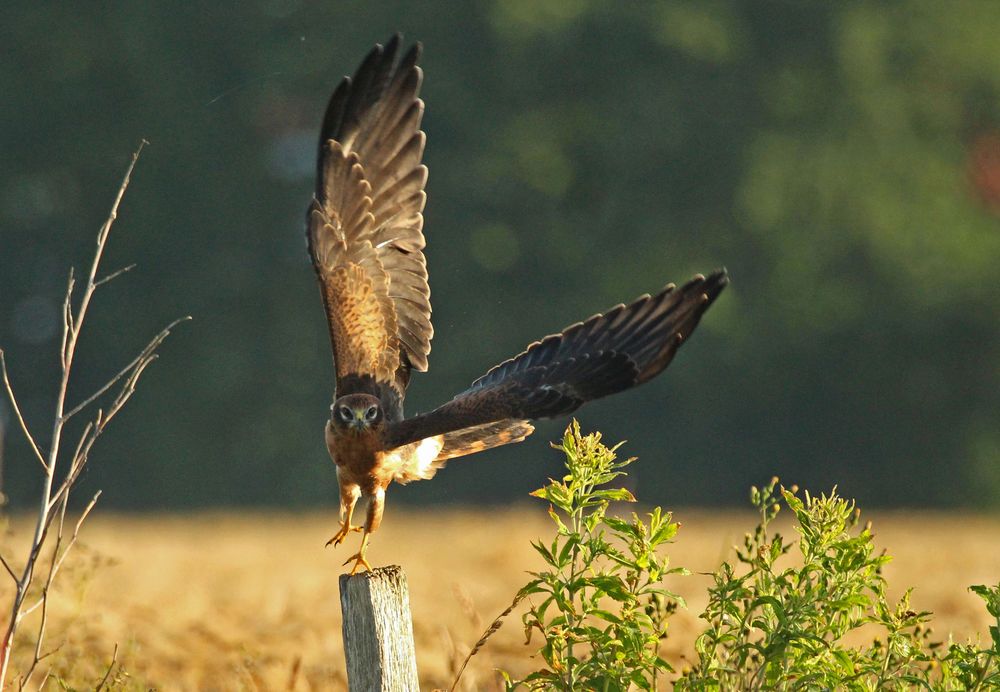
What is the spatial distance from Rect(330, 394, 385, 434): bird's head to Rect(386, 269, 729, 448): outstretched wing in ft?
0.41

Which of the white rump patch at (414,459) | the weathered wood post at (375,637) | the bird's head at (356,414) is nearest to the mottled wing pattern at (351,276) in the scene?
the bird's head at (356,414)

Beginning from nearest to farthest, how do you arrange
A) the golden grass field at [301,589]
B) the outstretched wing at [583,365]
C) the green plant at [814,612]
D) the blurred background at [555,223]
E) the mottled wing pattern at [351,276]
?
the green plant at [814,612] < the outstretched wing at [583,365] < the mottled wing pattern at [351,276] < the golden grass field at [301,589] < the blurred background at [555,223]

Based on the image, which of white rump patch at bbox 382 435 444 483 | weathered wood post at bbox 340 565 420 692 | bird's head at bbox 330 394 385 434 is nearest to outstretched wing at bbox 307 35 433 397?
bird's head at bbox 330 394 385 434

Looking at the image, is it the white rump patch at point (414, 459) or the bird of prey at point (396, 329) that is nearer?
the bird of prey at point (396, 329)

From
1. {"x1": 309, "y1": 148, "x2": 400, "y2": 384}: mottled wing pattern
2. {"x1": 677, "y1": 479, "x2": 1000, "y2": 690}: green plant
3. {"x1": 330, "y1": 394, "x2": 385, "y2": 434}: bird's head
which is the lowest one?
{"x1": 677, "y1": 479, "x2": 1000, "y2": 690}: green plant

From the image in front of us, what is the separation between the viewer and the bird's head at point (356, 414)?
234 inches

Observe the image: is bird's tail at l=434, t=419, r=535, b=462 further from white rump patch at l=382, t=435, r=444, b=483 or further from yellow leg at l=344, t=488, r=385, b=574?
yellow leg at l=344, t=488, r=385, b=574

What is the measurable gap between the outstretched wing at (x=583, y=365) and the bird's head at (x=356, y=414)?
125 millimetres

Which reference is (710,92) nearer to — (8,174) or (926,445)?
(926,445)

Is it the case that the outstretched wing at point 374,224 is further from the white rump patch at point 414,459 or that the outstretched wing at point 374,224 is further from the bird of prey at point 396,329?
the white rump patch at point 414,459

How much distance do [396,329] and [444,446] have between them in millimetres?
567

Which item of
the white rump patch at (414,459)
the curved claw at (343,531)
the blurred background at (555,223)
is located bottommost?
the curved claw at (343,531)

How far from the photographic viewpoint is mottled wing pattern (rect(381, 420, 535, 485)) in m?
6.07

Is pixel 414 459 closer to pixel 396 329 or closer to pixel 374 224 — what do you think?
pixel 396 329
